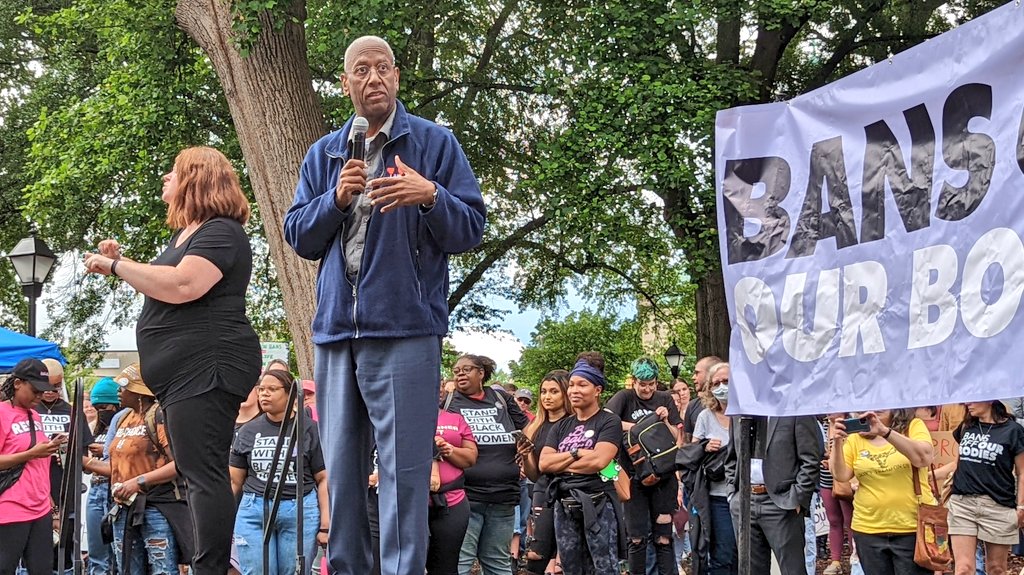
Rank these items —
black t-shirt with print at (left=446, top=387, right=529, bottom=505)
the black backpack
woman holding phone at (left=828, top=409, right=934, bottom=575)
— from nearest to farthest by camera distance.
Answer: woman holding phone at (left=828, top=409, right=934, bottom=575) < black t-shirt with print at (left=446, top=387, right=529, bottom=505) < the black backpack

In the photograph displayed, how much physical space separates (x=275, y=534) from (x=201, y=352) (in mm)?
4553

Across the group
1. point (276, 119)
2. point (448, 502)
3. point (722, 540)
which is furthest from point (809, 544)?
point (276, 119)

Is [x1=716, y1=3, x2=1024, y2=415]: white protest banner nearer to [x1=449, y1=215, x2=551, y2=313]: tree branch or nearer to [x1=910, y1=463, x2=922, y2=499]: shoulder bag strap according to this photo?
[x1=910, y1=463, x2=922, y2=499]: shoulder bag strap

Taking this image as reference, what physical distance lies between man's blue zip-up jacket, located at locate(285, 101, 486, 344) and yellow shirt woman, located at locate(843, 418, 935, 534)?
5.01 m

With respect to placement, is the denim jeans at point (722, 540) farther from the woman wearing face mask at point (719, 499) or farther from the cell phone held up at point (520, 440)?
the cell phone held up at point (520, 440)

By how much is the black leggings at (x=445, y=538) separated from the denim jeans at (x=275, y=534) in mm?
896

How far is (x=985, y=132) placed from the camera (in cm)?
379

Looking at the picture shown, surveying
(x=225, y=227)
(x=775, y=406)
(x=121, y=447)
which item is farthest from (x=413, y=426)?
(x=121, y=447)

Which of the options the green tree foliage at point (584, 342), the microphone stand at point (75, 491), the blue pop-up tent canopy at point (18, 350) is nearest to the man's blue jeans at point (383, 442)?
the microphone stand at point (75, 491)

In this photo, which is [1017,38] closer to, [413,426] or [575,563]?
[413,426]

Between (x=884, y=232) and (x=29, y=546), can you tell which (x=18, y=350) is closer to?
(x=29, y=546)

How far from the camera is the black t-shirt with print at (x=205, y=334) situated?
3857 millimetres

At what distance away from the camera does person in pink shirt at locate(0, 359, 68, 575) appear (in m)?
7.59

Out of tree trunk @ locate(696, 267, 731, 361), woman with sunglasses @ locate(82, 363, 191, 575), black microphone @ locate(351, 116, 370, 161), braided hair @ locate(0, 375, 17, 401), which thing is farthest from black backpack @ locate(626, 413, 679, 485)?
tree trunk @ locate(696, 267, 731, 361)
